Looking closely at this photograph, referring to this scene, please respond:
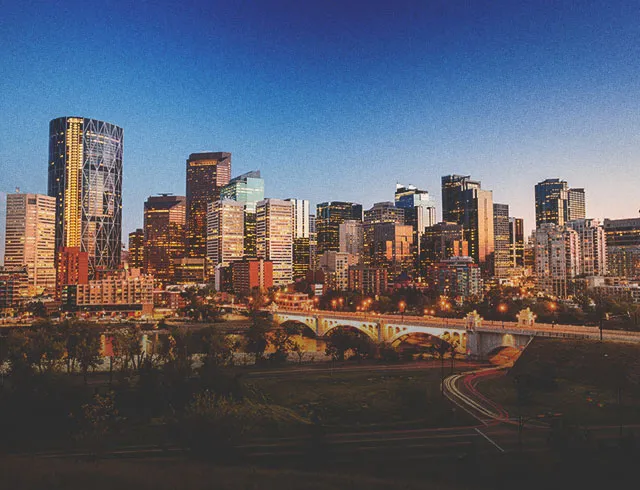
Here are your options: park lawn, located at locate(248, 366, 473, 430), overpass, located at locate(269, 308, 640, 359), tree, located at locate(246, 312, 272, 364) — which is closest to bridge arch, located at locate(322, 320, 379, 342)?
overpass, located at locate(269, 308, 640, 359)

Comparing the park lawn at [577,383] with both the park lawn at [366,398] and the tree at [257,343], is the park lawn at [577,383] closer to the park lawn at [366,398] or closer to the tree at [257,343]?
the park lawn at [366,398]

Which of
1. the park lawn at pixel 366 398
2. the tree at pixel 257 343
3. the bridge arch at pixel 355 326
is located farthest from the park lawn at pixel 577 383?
the tree at pixel 257 343

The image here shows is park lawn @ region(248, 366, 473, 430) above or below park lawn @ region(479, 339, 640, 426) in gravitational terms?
below

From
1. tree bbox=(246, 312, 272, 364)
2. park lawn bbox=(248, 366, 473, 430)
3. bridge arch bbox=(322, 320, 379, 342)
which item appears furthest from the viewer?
bridge arch bbox=(322, 320, 379, 342)

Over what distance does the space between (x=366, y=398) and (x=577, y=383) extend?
26.2m

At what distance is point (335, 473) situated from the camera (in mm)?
37812

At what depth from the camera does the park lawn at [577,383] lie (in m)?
52.3

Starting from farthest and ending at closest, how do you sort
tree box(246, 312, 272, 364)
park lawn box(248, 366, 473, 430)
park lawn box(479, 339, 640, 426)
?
tree box(246, 312, 272, 364), park lawn box(479, 339, 640, 426), park lawn box(248, 366, 473, 430)

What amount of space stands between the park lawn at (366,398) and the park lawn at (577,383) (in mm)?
7709

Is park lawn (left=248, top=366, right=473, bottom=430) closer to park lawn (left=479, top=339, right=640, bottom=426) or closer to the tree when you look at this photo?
park lawn (left=479, top=339, right=640, bottom=426)

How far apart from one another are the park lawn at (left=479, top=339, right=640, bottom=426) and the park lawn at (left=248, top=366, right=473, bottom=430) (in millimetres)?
7709

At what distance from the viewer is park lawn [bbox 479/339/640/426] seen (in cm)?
5228

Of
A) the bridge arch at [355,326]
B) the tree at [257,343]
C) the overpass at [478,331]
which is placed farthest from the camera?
the bridge arch at [355,326]

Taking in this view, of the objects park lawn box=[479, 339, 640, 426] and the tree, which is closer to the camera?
park lawn box=[479, 339, 640, 426]
